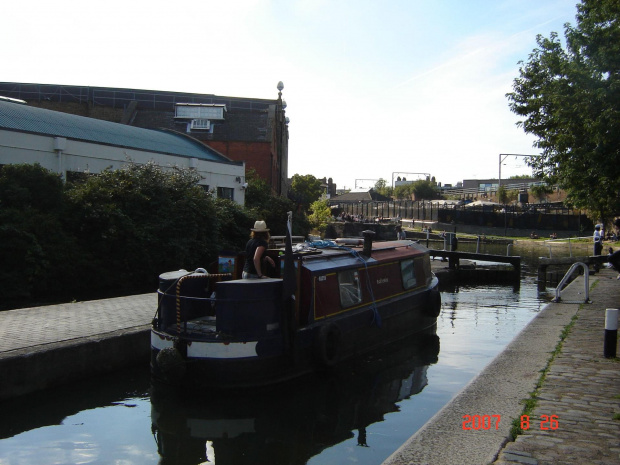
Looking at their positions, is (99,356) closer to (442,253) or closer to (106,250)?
(106,250)

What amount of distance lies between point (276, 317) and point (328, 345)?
1239 millimetres

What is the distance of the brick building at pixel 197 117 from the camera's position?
1451 inches

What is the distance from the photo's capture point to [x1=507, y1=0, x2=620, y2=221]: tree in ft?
36.1

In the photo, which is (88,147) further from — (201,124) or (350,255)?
(201,124)

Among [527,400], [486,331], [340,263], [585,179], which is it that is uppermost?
[585,179]

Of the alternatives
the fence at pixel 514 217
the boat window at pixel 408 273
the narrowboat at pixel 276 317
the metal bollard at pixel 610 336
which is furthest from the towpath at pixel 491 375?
the fence at pixel 514 217

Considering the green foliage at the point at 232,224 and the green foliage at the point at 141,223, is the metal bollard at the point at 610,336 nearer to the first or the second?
the green foliage at the point at 141,223

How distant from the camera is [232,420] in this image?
739 cm

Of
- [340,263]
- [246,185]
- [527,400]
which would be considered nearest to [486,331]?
[340,263]

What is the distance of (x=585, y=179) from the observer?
12.7 meters

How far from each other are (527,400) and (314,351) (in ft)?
11.1

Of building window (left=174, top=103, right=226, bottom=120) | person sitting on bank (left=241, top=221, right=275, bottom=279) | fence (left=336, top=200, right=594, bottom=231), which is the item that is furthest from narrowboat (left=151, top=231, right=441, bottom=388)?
fence (left=336, top=200, right=594, bottom=231)

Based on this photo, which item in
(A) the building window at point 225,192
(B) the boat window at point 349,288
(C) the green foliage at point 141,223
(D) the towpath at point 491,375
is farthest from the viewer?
(A) the building window at point 225,192

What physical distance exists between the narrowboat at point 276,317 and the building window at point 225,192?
15075 mm
